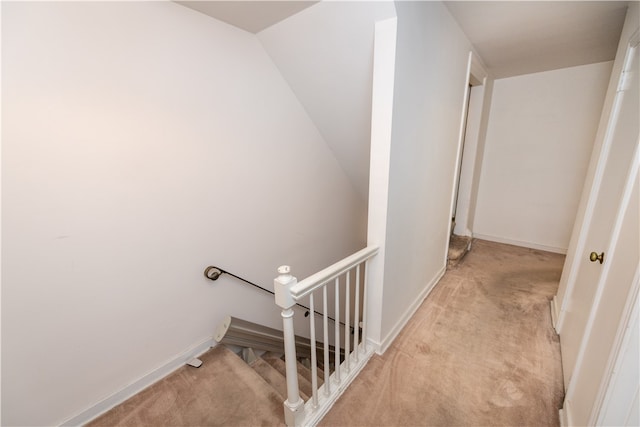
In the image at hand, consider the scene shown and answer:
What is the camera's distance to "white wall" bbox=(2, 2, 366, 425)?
1.06m

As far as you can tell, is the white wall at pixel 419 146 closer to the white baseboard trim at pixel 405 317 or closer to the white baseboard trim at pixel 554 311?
the white baseboard trim at pixel 405 317

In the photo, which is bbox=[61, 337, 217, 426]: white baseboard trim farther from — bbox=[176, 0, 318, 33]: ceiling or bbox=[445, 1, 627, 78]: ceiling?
bbox=[445, 1, 627, 78]: ceiling

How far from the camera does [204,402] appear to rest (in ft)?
4.75

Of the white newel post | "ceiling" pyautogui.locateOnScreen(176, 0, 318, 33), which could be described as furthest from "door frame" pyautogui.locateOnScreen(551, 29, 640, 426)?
"ceiling" pyautogui.locateOnScreen(176, 0, 318, 33)

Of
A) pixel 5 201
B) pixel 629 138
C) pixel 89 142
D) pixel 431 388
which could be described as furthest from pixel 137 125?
pixel 629 138

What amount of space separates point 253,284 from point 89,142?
134 centimetres

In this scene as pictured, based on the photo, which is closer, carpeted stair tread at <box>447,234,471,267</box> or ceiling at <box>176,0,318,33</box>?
ceiling at <box>176,0,318,33</box>

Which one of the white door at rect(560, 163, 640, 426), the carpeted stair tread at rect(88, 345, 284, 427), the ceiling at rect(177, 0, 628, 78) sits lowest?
the carpeted stair tread at rect(88, 345, 284, 427)

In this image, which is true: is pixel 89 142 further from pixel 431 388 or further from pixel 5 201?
pixel 431 388

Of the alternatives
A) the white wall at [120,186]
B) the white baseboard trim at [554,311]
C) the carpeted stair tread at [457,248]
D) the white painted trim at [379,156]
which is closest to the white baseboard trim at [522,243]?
the carpeted stair tread at [457,248]

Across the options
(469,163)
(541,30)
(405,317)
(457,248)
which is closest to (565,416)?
(405,317)

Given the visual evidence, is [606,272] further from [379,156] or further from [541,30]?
[541,30]

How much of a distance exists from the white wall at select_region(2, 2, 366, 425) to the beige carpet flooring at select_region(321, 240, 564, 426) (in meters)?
1.13

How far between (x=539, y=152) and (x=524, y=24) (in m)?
1.89
